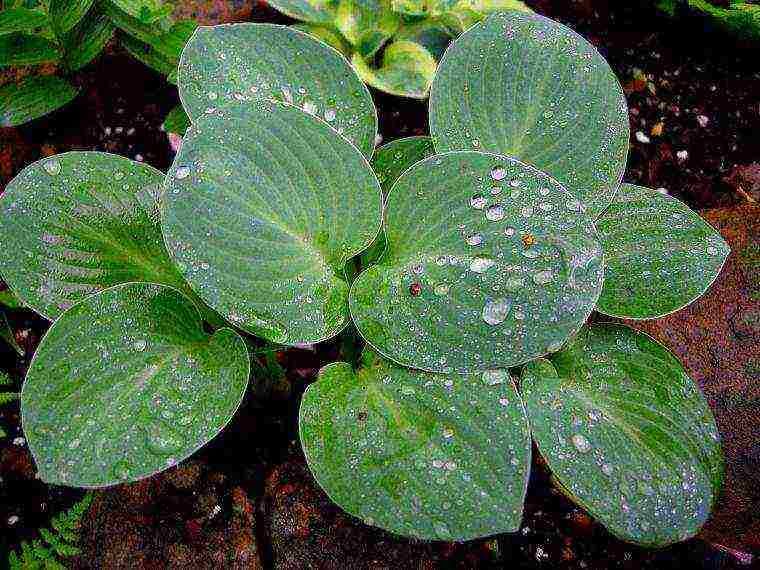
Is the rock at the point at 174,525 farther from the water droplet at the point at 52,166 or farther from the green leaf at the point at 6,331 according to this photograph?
the water droplet at the point at 52,166

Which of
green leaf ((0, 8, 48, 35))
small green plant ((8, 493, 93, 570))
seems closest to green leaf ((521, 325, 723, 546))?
small green plant ((8, 493, 93, 570))

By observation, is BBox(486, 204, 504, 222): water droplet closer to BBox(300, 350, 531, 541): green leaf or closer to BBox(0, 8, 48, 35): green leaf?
BBox(300, 350, 531, 541): green leaf

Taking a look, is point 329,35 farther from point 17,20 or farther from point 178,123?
point 17,20

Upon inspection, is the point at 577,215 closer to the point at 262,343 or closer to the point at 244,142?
the point at 244,142

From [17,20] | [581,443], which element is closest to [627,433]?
[581,443]

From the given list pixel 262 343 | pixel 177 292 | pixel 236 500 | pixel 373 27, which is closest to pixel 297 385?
pixel 262 343

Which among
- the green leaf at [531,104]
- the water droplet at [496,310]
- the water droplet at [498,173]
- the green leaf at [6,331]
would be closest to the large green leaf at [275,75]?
the green leaf at [531,104]
